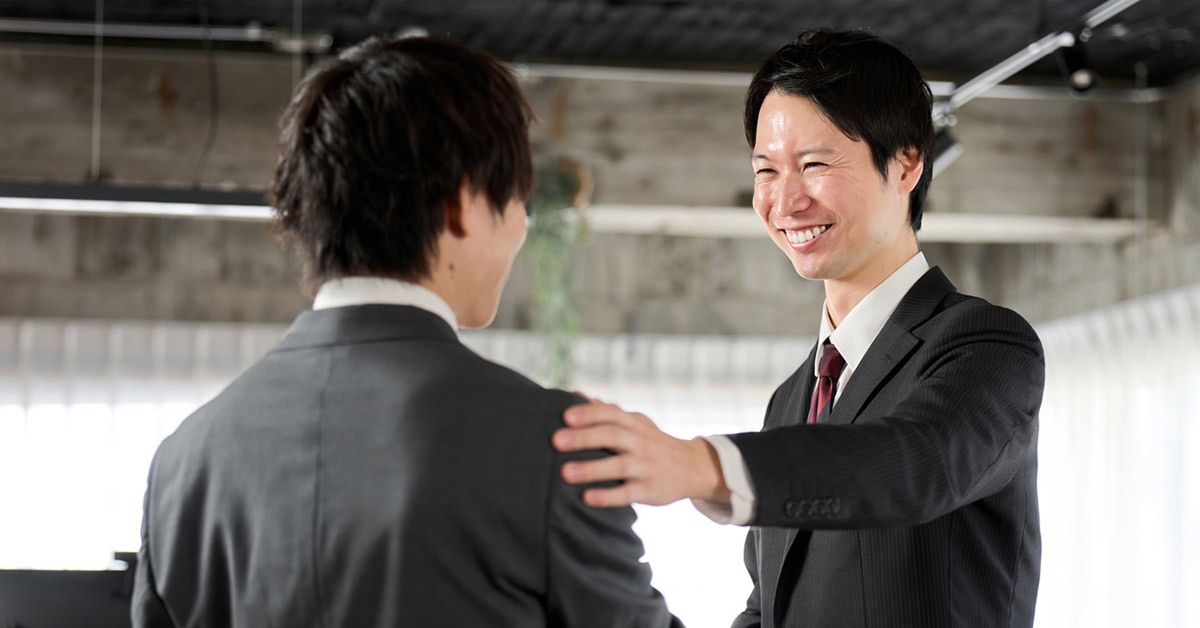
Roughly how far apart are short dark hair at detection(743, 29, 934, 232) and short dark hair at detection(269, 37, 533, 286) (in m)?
0.71

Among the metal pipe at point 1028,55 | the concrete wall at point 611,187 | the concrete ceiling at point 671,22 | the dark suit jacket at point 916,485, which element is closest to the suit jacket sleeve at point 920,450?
the dark suit jacket at point 916,485

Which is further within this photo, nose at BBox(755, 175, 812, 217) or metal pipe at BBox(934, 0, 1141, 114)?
metal pipe at BBox(934, 0, 1141, 114)

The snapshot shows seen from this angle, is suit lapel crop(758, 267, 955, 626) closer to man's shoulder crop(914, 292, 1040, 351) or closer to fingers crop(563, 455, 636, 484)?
man's shoulder crop(914, 292, 1040, 351)

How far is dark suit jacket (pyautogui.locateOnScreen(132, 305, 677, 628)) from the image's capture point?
0.97 meters

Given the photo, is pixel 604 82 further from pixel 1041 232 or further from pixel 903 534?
pixel 903 534

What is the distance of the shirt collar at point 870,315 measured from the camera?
168cm

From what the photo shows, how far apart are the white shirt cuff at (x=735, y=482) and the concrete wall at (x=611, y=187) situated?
4.09 metres

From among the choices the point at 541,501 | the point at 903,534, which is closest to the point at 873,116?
the point at 903,534

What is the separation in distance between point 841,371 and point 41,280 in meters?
5.01

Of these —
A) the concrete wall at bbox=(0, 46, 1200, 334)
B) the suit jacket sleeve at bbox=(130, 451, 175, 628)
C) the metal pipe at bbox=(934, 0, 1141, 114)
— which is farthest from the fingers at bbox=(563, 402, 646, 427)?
the concrete wall at bbox=(0, 46, 1200, 334)

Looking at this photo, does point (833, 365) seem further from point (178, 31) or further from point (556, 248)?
point (178, 31)

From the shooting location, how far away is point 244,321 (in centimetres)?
586

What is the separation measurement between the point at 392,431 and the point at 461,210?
0.68 feet

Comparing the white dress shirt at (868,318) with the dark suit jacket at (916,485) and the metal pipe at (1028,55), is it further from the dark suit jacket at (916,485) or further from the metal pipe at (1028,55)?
the metal pipe at (1028,55)
